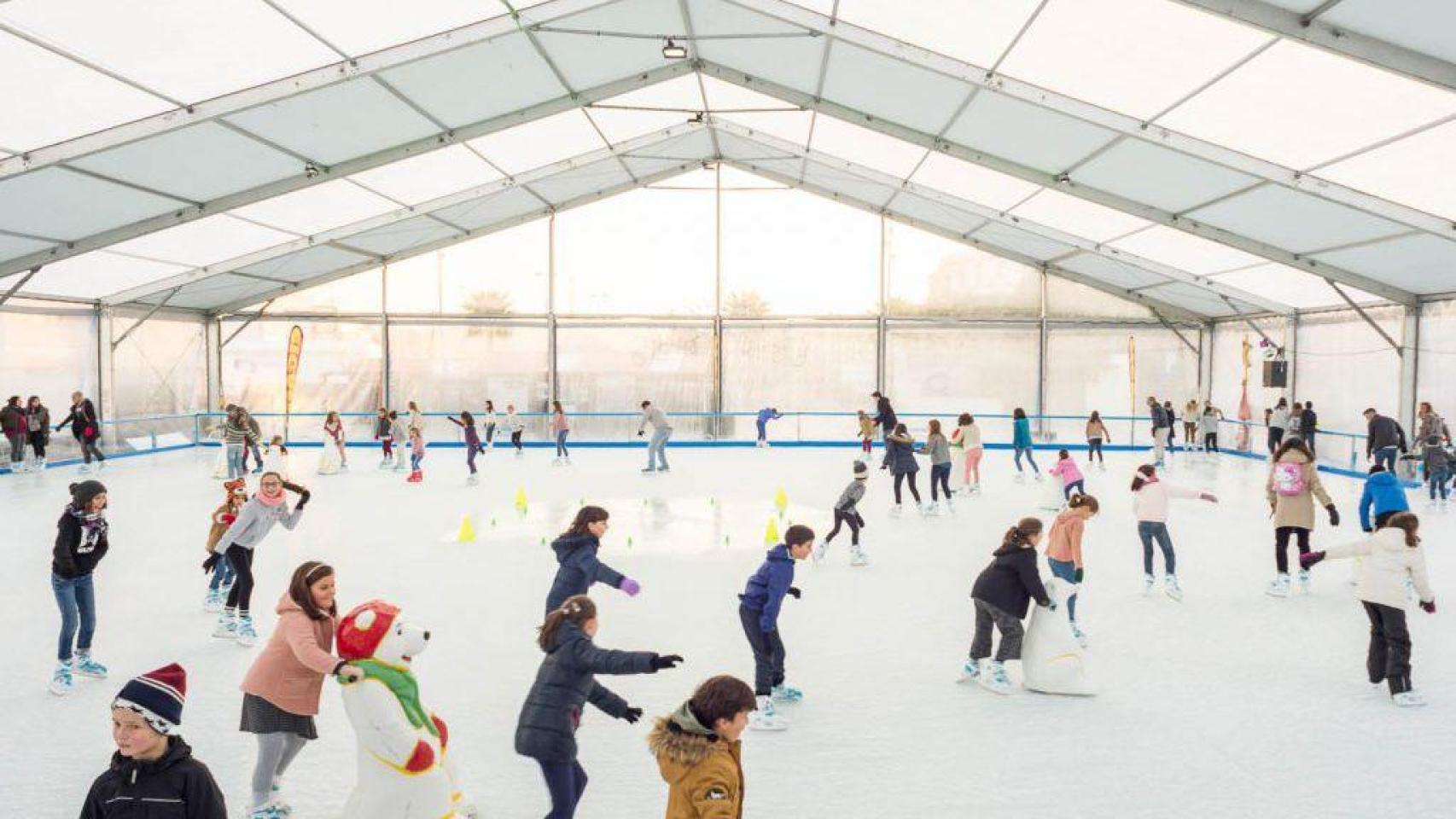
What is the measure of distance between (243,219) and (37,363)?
18.8ft

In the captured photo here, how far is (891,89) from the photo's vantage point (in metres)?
12.9

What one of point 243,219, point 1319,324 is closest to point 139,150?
point 243,219

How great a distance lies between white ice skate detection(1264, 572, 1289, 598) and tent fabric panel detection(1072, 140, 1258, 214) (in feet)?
19.6

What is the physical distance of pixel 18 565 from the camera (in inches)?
343

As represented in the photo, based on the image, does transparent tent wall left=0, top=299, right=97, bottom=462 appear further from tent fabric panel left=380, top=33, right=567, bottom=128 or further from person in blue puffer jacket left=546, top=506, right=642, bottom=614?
person in blue puffer jacket left=546, top=506, right=642, bottom=614

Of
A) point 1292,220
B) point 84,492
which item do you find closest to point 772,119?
point 1292,220

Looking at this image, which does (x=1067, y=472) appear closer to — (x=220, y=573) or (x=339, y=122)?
(x=220, y=573)

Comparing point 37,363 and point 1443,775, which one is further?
point 37,363

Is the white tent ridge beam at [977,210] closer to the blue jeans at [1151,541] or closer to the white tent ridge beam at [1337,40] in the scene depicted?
the white tent ridge beam at [1337,40]

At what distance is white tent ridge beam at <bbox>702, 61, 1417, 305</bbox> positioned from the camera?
47.5 feet

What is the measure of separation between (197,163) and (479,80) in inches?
157

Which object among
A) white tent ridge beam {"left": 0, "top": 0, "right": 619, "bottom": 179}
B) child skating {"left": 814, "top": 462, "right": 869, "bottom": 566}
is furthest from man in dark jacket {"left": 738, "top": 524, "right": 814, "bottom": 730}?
white tent ridge beam {"left": 0, "top": 0, "right": 619, "bottom": 179}

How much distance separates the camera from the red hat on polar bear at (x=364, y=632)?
3.01 metres

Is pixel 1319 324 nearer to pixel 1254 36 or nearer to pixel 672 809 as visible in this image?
pixel 1254 36
